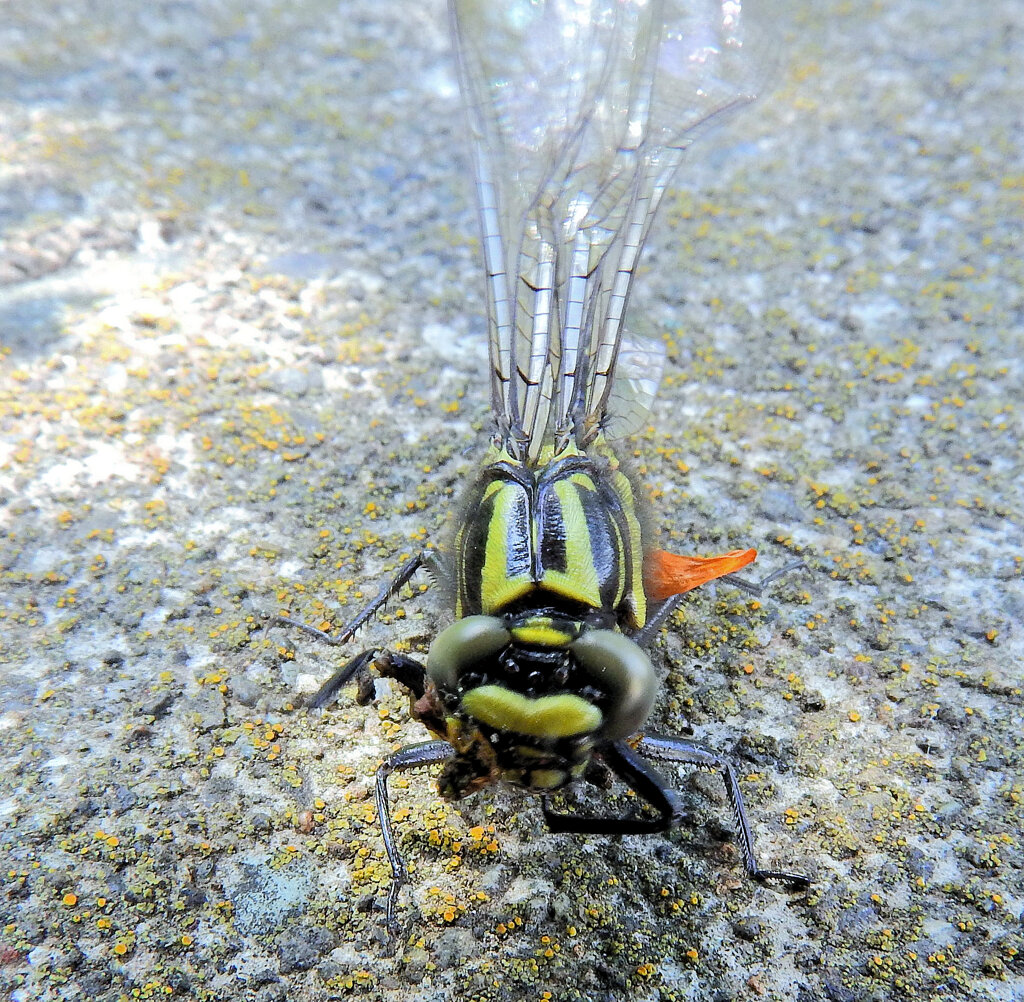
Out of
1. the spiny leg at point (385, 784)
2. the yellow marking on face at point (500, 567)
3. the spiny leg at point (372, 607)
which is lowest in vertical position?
the spiny leg at point (385, 784)

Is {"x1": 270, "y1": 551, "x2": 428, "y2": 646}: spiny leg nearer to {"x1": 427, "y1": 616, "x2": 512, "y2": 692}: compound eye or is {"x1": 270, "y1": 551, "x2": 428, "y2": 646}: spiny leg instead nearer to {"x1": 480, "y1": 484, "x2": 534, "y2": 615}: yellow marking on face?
{"x1": 480, "y1": 484, "x2": 534, "y2": 615}: yellow marking on face

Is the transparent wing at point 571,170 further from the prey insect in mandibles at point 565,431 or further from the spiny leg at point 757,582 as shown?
the spiny leg at point 757,582

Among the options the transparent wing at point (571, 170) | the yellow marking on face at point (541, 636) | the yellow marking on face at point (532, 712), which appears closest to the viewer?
the yellow marking on face at point (532, 712)

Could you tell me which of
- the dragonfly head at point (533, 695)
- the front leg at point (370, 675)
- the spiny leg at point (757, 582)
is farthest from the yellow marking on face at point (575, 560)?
the spiny leg at point (757, 582)

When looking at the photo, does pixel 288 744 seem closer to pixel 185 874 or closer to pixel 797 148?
pixel 185 874

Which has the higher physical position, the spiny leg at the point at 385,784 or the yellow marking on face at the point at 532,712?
the yellow marking on face at the point at 532,712

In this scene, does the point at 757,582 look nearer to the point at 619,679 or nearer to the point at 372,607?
the point at 619,679
